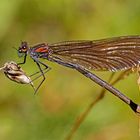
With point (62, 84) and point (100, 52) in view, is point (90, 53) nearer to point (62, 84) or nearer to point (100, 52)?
point (100, 52)

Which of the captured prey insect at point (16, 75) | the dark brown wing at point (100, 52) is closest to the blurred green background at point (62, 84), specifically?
the dark brown wing at point (100, 52)

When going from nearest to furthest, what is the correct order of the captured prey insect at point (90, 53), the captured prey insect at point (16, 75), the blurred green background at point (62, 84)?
the captured prey insect at point (16, 75), the captured prey insect at point (90, 53), the blurred green background at point (62, 84)

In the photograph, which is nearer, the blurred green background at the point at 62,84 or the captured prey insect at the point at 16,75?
the captured prey insect at the point at 16,75

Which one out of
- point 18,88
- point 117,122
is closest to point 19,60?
point 18,88

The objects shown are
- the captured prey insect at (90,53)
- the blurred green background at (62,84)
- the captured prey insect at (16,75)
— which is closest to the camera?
the captured prey insect at (16,75)

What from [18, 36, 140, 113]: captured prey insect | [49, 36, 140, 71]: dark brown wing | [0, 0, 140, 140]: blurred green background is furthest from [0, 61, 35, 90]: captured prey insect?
[0, 0, 140, 140]: blurred green background

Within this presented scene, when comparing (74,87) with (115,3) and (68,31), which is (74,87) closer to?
(68,31)

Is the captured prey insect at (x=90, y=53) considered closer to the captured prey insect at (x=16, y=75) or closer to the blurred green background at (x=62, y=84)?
the captured prey insect at (x=16, y=75)

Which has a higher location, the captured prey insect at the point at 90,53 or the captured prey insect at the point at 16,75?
the captured prey insect at the point at 90,53
